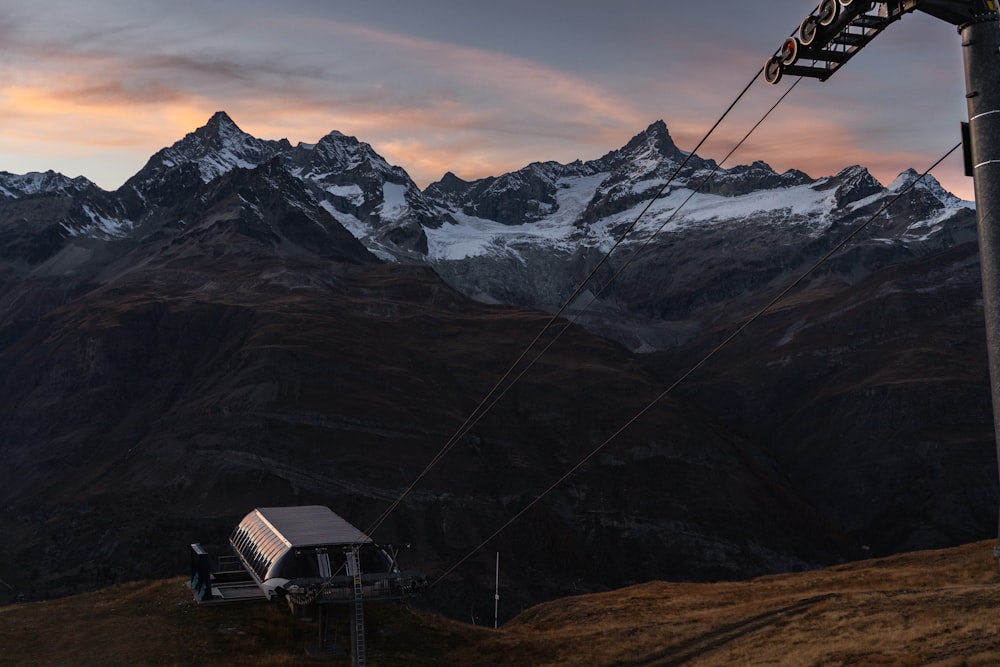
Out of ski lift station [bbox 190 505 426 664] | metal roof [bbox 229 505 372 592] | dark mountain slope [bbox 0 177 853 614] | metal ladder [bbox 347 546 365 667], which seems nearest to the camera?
metal ladder [bbox 347 546 365 667]

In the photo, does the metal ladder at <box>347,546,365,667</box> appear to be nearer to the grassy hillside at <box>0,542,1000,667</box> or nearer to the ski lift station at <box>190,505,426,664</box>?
the ski lift station at <box>190,505,426,664</box>

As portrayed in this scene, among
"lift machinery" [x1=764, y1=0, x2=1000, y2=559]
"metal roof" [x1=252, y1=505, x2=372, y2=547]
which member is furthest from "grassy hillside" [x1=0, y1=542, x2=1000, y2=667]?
"lift machinery" [x1=764, y1=0, x2=1000, y2=559]

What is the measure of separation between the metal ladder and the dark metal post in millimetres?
24149

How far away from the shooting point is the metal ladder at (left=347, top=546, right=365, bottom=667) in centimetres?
3638

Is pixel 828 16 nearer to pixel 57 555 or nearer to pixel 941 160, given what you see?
pixel 941 160

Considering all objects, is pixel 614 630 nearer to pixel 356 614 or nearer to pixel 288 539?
pixel 356 614

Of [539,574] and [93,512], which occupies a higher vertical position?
[93,512]

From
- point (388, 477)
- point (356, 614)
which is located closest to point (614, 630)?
point (356, 614)

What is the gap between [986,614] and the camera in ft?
101

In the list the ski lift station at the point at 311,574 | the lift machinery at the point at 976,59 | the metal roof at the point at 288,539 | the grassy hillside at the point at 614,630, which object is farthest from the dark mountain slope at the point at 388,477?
the lift machinery at the point at 976,59

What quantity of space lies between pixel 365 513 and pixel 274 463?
60.5 feet

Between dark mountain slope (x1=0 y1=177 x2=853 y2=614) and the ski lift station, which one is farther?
dark mountain slope (x1=0 y1=177 x2=853 y2=614)

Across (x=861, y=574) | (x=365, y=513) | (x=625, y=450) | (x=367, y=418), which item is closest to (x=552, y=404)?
(x=625, y=450)

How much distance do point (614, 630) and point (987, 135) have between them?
2828cm
